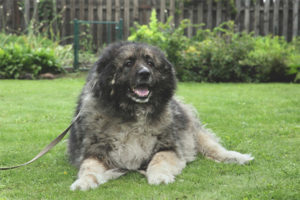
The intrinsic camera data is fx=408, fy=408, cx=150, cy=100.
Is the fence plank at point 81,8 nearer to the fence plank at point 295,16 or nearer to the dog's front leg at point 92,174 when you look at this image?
the fence plank at point 295,16

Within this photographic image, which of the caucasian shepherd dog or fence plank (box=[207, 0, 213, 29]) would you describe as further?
fence plank (box=[207, 0, 213, 29])

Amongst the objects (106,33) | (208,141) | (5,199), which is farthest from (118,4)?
(5,199)

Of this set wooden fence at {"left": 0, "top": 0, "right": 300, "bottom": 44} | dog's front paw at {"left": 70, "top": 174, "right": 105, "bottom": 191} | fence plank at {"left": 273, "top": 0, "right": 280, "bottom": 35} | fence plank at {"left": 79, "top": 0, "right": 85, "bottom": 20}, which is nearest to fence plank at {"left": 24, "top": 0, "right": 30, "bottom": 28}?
wooden fence at {"left": 0, "top": 0, "right": 300, "bottom": 44}

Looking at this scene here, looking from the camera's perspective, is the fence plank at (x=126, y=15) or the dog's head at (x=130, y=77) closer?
the dog's head at (x=130, y=77)

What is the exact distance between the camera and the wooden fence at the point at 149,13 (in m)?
15.7

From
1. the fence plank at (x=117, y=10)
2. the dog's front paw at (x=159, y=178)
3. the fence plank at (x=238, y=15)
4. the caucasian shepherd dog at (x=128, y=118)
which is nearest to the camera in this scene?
the dog's front paw at (x=159, y=178)

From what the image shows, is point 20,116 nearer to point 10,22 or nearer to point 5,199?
point 5,199

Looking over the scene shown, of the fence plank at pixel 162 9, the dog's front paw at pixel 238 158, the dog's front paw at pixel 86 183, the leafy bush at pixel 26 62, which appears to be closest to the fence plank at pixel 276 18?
the fence plank at pixel 162 9

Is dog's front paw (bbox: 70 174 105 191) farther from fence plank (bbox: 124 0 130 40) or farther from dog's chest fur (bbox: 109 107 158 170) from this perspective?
fence plank (bbox: 124 0 130 40)

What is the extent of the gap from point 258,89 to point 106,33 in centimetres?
771

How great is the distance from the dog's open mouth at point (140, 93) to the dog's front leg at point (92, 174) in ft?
2.52

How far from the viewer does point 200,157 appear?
16.8ft

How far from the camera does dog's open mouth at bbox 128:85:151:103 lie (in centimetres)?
434

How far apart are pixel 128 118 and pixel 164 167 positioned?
696 millimetres
